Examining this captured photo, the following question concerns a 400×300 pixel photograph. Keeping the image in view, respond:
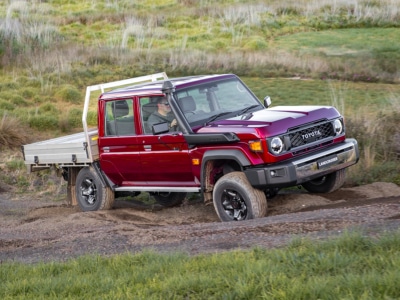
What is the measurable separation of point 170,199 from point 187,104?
261 centimetres

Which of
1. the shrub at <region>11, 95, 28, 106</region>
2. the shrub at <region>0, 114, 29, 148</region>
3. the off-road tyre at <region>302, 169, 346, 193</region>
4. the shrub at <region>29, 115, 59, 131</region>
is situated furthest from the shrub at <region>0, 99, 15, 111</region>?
the off-road tyre at <region>302, 169, 346, 193</region>

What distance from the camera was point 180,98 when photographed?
11.0m

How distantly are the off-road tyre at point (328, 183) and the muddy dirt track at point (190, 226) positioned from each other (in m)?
0.12

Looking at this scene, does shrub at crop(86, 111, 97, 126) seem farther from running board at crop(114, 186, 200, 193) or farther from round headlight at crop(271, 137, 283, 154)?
round headlight at crop(271, 137, 283, 154)

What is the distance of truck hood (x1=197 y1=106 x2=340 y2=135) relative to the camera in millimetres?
10086

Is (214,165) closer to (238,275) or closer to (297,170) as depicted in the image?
(297,170)

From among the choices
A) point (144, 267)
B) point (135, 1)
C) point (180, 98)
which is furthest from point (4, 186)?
point (135, 1)

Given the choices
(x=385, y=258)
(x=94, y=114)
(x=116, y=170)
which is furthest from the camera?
(x=94, y=114)

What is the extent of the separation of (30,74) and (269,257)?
882 inches

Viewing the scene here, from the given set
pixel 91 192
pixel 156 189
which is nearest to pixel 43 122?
pixel 91 192

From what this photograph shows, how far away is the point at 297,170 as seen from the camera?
1000 cm

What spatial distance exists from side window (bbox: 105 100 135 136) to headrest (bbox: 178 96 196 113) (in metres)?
0.98

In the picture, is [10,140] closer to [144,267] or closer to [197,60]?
[197,60]

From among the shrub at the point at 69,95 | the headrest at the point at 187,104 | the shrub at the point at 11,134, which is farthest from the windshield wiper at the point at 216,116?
the shrub at the point at 69,95
